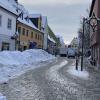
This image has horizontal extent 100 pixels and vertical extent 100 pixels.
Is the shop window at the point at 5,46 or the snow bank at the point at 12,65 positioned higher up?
the shop window at the point at 5,46

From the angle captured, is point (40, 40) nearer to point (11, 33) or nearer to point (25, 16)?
point (25, 16)

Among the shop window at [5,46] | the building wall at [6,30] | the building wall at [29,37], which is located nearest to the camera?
the building wall at [6,30]

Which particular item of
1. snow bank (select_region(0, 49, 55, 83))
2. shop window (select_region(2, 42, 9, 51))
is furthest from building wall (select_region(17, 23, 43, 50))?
snow bank (select_region(0, 49, 55, 83))

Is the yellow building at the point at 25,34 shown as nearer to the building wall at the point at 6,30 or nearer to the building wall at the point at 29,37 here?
the building wall at the point at 29,37

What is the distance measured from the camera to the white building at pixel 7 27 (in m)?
37.9

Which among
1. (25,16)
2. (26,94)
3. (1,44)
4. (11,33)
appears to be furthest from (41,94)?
(25,16)

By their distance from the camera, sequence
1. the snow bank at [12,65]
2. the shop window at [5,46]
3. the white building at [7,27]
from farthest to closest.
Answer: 1. the shop window at [5,46]
2. the white building at [7,27]
3. the snow bank at [12,65]

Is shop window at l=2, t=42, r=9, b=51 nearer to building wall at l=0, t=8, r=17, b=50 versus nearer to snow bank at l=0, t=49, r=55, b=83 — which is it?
building wall at l=0, t=8, r=17, b=50

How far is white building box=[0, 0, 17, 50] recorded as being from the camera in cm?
3793

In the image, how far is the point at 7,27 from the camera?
39875 mm

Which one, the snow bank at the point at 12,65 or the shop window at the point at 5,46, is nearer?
the snow bank at the point at 12,65

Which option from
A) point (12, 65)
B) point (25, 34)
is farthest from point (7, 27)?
point (25, 34)

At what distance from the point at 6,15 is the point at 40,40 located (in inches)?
1282

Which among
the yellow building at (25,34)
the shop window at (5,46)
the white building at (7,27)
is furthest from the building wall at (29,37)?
the shop window at (5,46)
